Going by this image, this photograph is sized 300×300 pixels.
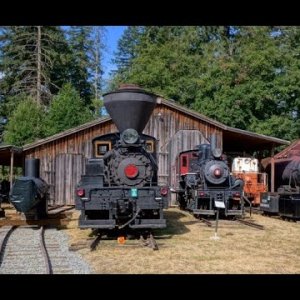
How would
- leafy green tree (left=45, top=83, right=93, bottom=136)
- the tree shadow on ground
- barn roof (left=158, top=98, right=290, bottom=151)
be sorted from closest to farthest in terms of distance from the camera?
the tree shadow on ground → barn roof (left=158, top=98, right=290, bottom=151) → leafy green tree (left=45, top=83, right=93, bottom=136)

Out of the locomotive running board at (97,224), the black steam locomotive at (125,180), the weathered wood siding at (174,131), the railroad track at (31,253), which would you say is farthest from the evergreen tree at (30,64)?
the locomotive running board at (97,224)

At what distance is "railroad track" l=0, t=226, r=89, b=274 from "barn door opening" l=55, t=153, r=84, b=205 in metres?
9.06

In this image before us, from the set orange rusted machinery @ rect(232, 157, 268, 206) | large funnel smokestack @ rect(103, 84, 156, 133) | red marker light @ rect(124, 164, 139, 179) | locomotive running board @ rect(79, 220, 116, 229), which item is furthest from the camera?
orange rusted machinery @ rect(232, 157, 268, 206)

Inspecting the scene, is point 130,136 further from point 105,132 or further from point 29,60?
point 29,60

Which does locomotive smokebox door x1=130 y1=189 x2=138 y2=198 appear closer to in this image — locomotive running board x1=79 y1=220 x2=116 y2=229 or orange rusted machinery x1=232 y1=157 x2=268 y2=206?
locomotive running board x1=79 y1=220 x2=116 y2=229

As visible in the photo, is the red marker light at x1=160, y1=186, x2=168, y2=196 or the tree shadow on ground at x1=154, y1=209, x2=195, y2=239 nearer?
the red marker light at x1=160, y1=186, x2=168, y2=196

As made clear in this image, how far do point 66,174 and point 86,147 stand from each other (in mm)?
1593

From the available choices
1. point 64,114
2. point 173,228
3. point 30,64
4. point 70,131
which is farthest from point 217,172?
point 30,64

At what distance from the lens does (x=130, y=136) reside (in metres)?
11.2

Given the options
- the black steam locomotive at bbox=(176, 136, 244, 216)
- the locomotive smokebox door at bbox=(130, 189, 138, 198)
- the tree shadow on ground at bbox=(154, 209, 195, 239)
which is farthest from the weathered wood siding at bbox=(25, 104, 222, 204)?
the locomotive smokebox door at bbox=(130, 189, 138, 198)

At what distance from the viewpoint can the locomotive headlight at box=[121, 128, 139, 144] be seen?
36.7ft
